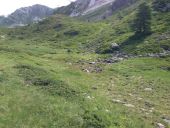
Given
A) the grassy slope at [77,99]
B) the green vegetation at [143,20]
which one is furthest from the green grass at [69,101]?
the green vegetation at [143,20]

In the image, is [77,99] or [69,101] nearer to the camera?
[69,101]

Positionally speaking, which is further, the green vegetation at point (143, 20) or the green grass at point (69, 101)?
the green vegetation at point (143, 20)

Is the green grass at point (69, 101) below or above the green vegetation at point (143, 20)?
below

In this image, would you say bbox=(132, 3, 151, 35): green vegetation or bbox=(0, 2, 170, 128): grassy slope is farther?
bbox=(132, 3, 151, 35): green vegetation

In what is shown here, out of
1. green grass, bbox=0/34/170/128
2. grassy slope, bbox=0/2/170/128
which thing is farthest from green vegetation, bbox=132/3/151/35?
green grass, bbox=0/34/170/128

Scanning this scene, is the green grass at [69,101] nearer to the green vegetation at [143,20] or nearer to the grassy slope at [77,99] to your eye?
the grassy slope at [77,99]

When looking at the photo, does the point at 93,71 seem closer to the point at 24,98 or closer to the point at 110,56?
the point at 110,56

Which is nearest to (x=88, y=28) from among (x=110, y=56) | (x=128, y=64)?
(x=110, y=56)

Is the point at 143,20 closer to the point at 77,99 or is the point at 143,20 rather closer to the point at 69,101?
the point at 77,99

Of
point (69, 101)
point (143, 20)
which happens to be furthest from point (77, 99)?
point (143, 20)

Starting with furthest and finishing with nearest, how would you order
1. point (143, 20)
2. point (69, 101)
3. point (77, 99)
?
point (143, 20) < point (77, 99) < point (69, 101)

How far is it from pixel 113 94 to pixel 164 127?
10905 mm

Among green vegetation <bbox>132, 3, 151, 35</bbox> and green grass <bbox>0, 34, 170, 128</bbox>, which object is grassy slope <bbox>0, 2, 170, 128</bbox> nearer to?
green grass <bbox>0, 34, 170, 128</bbox>

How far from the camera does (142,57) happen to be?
7088cm
